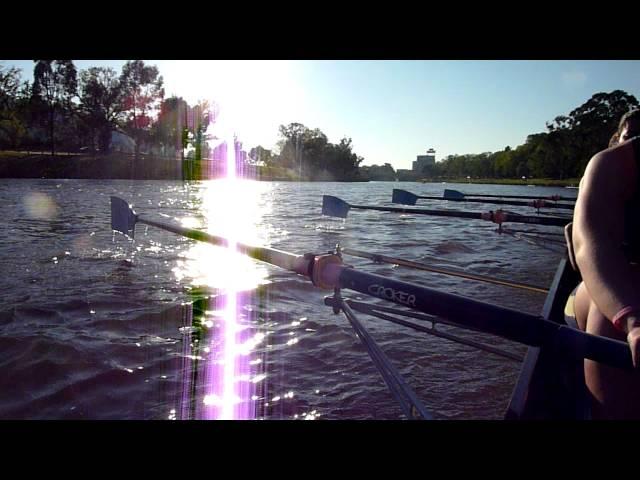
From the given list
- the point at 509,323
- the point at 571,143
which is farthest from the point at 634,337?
the point at 571,143

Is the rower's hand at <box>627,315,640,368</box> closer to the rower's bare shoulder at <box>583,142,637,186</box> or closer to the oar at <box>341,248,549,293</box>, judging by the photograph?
the rower's bare shoulder at <box>583,142,637,186</box>

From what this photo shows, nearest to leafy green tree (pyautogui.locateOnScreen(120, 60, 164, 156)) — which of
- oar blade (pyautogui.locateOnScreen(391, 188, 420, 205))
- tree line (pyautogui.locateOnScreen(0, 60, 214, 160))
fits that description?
tree line (pyautogui.locateOnScreen(0, 60, 214, 160))

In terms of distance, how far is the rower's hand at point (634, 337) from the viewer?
4.42 ft

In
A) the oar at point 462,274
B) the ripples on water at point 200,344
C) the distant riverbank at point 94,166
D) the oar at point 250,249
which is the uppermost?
the distant riverbank at point 94,166

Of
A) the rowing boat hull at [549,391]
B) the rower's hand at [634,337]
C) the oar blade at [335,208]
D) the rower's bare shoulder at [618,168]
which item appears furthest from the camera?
the oar blade at [335,208]

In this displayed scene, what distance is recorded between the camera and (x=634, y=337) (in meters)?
1.36

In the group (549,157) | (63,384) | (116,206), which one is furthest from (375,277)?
(549,157)

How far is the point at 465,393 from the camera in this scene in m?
3.21

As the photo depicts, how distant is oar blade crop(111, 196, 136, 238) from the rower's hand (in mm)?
7210

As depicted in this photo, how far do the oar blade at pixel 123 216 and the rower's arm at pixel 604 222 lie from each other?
22.9 feet

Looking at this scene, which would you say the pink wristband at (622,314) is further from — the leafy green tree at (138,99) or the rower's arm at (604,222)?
the leafy green tree at (138,99)

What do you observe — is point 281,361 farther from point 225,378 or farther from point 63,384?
point 63,384

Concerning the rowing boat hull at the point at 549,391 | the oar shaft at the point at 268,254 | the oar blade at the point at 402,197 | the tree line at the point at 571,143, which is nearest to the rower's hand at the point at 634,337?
the rowing boat hull at the point at 549,391

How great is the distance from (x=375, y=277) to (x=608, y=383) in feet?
3.70
